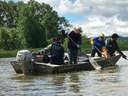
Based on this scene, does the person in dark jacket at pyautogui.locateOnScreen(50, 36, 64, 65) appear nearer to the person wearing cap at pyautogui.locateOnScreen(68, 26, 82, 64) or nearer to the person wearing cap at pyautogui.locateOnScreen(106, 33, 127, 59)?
the person wearing cap at pyautogui.locateOnScreen(68, 26, 82, 64)

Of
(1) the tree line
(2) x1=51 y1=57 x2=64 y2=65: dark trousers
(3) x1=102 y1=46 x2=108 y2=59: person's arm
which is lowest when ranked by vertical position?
(2) x1=51 y1=57 x2=64 y2=65: dark trousers

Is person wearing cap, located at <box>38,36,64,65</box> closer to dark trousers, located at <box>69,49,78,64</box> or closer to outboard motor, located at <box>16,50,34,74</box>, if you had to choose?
outboard motor, located at <box>16,50,34,74</box>

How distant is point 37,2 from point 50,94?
93057 millimetres

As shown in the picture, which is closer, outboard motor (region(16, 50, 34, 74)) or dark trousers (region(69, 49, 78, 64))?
outboard motor (region(16, 50, 34, 74))

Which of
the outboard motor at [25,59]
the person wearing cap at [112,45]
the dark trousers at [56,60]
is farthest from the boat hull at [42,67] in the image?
the person wearing cap at [112,45]

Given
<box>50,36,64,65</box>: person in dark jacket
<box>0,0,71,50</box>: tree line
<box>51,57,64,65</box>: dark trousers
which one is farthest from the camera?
<box>0,0,71,50</box>: tree line

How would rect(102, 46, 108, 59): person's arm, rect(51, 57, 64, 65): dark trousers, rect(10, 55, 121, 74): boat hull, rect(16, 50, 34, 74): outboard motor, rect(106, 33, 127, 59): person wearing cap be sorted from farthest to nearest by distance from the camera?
rect(106, 33, 127, 59): person wearing cap < rect(102, 46, 108, 59): person's arm < rect(51, 57, 64, 65): dark trousers < rect(10, 55, 121, 74): boat hull < rect(16, 50, 34, 74): outboard motor

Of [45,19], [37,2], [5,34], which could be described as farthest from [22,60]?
[37,2]

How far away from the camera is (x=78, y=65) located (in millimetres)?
17266

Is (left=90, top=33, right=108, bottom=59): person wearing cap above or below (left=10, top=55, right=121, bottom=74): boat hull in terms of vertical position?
above

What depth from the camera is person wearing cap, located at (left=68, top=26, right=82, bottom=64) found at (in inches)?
705

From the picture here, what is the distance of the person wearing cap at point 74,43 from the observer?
17.9 meters

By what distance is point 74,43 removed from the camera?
17938 mm

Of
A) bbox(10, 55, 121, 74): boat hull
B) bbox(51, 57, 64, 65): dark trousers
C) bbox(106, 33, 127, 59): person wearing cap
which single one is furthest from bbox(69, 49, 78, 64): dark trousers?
bbox(106, 33, 127, 59): person wearing cap
